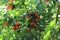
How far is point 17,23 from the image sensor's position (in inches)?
65.4

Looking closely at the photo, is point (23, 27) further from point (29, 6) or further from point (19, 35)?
point (29, 6)

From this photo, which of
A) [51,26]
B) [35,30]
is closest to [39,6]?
[35,30]

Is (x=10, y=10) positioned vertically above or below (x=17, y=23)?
above

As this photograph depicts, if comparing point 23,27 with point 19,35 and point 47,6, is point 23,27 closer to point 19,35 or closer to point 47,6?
point 19,35

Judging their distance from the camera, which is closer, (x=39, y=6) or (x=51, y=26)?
(x=51, y=26)

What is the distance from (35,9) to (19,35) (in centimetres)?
26

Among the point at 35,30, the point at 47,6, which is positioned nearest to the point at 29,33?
the point at 35,30

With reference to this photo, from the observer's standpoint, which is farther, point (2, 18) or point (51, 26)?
point (2, 18)

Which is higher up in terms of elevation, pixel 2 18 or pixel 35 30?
pixel 2 18

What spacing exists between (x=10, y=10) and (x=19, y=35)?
23 centimetres

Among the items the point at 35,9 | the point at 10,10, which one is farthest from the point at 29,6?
the point at 10,10

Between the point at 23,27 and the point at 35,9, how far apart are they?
18 centimetres

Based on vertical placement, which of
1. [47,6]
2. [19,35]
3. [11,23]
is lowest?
[19,35]

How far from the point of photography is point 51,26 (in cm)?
141
